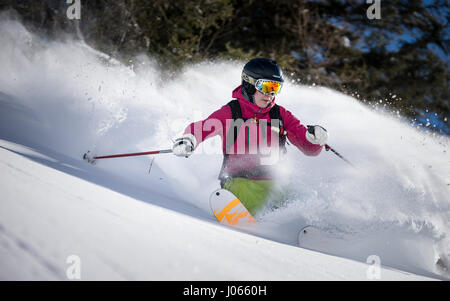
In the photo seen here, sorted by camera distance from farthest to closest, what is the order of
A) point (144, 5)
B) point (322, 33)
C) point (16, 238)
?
point (322, 33)
point (144, 5)
point (16, 238)

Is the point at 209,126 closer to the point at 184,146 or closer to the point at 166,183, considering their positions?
the point at 184,146

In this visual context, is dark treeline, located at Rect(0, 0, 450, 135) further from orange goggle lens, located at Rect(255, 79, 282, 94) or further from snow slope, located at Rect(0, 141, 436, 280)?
snow slope, located at Rect(0, 141, 436, 280)

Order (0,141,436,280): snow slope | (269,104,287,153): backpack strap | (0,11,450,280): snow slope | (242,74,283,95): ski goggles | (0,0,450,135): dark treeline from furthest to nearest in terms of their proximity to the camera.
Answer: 1. (0,0,450,135): dark treeline
2. (269,104,287,153): backpack strap
3. (242,74,283,95): ski goggles
4. (0,11,450,280): snow slope
5. (0,141,436,280): snow slope

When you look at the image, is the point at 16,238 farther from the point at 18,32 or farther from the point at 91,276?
the point at 18,32

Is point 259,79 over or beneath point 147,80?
beneath

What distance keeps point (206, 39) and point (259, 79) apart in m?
7.57

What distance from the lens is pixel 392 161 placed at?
3684 millimetres

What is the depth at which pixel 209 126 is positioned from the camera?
10.5 ft

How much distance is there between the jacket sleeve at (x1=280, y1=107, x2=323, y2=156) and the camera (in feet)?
11.0

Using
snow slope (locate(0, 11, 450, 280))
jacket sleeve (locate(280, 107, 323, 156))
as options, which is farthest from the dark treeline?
jacket sleeve (locate(280, 107, 323, 156))

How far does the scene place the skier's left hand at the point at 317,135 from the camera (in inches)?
124

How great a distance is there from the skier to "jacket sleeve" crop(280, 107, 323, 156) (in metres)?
0.03

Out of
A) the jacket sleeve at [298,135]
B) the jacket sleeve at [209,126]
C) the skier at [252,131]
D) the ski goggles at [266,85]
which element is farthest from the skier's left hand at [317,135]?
the jacket sleeve at [209,126]
